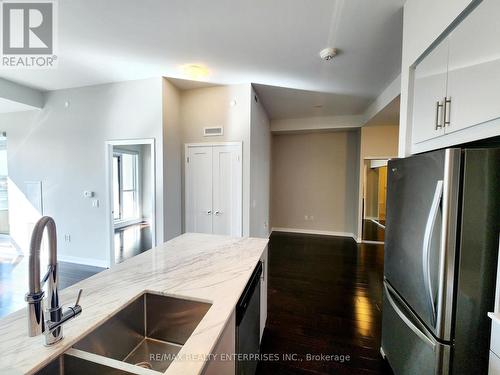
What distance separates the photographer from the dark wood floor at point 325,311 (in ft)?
5.77

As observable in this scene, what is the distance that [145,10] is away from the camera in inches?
73.3

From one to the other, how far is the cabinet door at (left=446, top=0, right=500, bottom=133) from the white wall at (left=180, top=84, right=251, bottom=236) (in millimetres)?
2484

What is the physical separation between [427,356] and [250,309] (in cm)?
100

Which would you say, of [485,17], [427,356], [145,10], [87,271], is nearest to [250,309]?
[427,356]

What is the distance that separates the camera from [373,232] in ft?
18.1

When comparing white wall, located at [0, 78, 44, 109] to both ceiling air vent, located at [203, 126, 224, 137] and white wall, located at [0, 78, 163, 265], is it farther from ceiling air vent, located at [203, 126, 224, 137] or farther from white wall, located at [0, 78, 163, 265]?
ceiling air vent, located at [203, 126, 224, 137]

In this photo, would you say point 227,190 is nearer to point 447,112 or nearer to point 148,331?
point 148,331

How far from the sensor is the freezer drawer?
3.56 ft

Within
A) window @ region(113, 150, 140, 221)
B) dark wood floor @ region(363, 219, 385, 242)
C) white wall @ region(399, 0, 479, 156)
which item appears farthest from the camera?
window @ region(113, 150, 140, 221)

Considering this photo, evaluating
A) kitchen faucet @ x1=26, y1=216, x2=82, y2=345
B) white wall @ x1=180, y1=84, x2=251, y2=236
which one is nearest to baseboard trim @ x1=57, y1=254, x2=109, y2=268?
white wall @ x1=180, y1=84, x2=251, y2=236

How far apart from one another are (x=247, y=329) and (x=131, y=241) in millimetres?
4642

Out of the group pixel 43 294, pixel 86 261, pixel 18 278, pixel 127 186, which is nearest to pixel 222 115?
pixel 43 294

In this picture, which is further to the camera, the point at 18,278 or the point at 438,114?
the point at 18,278

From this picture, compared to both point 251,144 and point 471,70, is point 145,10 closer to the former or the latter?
point 251,144
